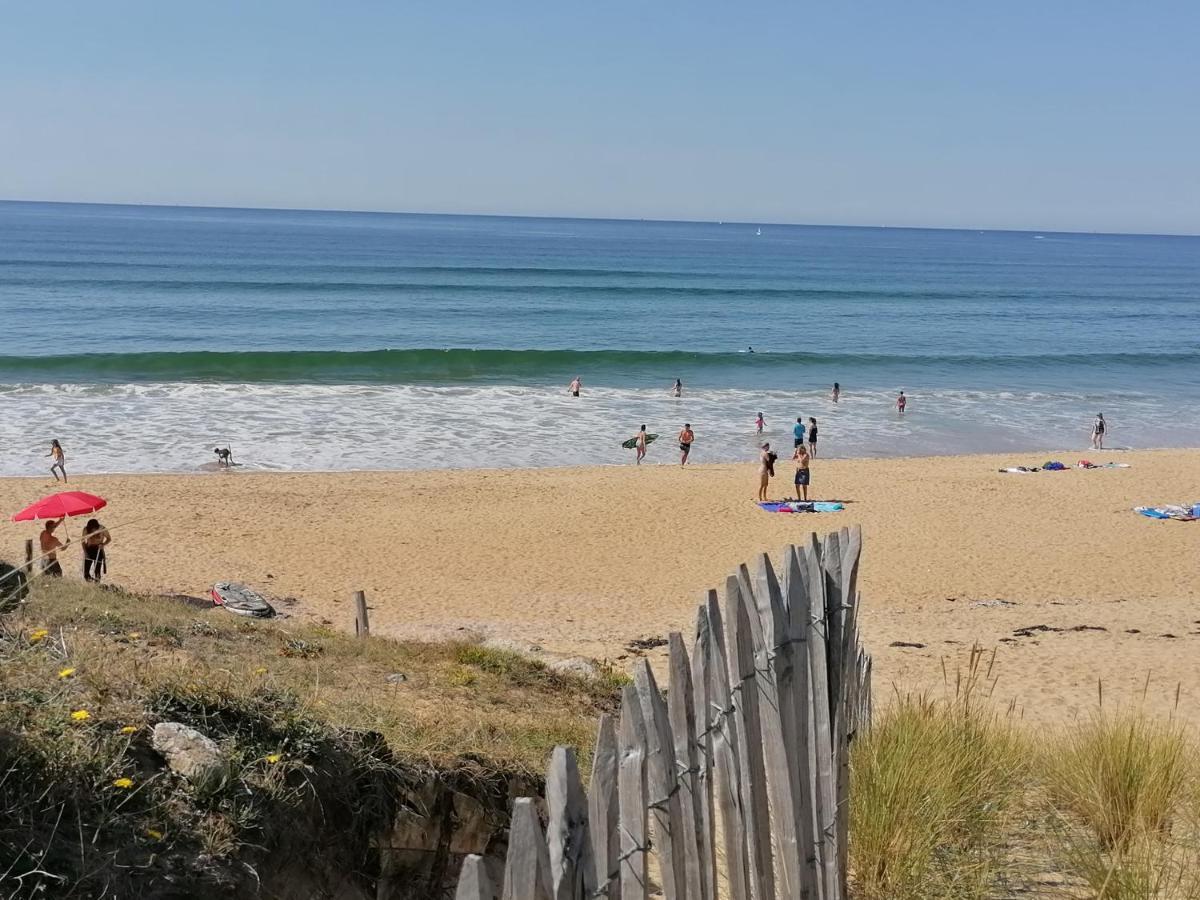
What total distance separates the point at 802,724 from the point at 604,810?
1290 millimetres

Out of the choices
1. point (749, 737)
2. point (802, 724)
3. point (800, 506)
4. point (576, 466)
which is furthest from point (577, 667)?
point (576, 466)

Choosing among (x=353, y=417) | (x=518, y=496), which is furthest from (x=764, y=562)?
(x=353, y=417)

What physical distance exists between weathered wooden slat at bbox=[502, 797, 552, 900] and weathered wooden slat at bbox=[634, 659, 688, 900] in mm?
422

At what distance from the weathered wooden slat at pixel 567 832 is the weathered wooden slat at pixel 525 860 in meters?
0.06

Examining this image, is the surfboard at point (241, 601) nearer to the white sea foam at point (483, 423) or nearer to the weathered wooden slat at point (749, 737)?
the weathered wooden slat at point (749, 737)

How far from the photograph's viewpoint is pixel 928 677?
11.6 m

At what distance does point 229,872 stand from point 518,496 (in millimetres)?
19131

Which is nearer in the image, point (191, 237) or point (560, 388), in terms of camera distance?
point (560, 388)

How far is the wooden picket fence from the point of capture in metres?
2.29

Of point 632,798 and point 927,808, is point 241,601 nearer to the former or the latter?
point 927,808

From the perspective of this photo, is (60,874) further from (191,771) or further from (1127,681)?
(1127,681)

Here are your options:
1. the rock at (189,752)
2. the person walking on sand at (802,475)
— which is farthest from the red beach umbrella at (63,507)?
the person walking on sand at (802,475)

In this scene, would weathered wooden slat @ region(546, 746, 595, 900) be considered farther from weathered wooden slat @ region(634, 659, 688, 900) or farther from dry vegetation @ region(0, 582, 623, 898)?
dry vegetation @ region(0, 582, 623, 898)

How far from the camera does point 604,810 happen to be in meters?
2.40
